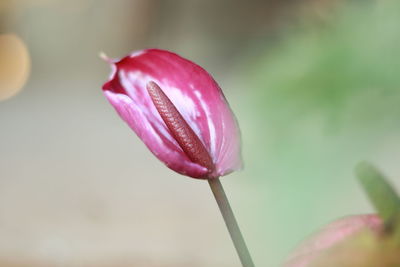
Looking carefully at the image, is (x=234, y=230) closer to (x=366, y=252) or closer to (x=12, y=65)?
(x=366, y=252)

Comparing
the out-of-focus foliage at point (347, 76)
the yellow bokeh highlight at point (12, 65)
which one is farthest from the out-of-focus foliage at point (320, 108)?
the yellow bokeh highlight at point (12, 65)

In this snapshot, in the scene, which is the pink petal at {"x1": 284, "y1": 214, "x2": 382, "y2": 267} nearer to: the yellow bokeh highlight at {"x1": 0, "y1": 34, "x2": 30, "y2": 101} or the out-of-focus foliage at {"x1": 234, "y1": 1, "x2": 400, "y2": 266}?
the out-of-focus foliage at {"x1": 234, "y1": 1, "x2": 400, "y2": 266}

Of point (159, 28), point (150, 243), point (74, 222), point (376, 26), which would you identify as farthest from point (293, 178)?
point (159, 28)

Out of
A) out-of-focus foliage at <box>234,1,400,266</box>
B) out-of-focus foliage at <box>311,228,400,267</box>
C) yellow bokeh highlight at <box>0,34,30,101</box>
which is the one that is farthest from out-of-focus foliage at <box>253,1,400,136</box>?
yellow bokeh highlight at <box>0,34,30,101</box>

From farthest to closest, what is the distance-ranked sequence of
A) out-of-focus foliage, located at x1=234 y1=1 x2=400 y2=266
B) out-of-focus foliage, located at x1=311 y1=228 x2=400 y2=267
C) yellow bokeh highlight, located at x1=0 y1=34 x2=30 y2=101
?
yellow bokeh highlight, located at x1=0 y1=34 x2=30 y2=101 < out-of-focus foliage, located at x1=234 y1=1 x2=400 y2=266 < out-of-focus foliage, located at x1=311 y1=228 x2=400 y2=267

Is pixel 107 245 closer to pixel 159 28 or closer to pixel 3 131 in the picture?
pixel 3 131
